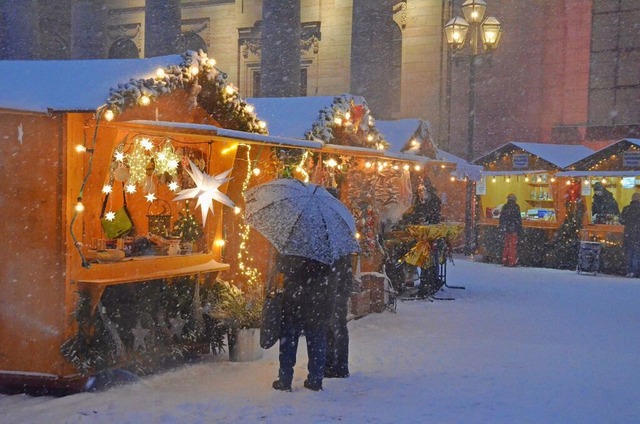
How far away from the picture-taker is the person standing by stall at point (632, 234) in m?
18.8

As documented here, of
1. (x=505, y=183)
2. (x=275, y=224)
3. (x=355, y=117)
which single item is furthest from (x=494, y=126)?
(x=275, y=224)

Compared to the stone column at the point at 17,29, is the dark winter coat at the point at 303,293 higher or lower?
lower

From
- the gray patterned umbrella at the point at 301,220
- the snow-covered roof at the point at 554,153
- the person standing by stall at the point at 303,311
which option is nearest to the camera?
the gray patterned umbrella at the point at 301,220

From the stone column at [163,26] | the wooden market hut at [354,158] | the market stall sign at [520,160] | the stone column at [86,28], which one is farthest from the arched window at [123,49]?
the wooden market hut at [354,158]

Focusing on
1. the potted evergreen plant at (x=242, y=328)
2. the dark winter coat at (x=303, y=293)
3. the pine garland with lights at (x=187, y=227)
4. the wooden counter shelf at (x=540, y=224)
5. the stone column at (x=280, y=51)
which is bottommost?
the potted evergreen plant at (x=242, y=328)

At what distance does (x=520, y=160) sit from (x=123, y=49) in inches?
765

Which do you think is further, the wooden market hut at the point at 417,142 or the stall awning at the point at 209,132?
the wooden market hut at the point at 417,142

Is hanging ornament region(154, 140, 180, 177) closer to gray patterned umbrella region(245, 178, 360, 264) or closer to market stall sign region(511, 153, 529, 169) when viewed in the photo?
gray patterned umbrella region(245, 178, 360, 264)

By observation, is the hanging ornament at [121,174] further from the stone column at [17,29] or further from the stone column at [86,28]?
the stone column at [86,28]

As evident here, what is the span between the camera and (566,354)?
1000 cm

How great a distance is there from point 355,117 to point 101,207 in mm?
5015

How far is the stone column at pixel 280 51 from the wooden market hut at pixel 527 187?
19.6ft

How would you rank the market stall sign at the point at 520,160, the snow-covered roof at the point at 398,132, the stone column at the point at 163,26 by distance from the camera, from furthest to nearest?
the stone column at the point at 163,26, the market stall sign at the point at 520,160, the snow-covered roof at the point at 398,132

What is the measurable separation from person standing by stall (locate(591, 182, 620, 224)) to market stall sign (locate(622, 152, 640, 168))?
88 centimetres
